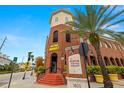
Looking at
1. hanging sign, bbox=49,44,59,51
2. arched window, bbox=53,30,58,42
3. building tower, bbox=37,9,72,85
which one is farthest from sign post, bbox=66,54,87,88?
arched window, bbox=53,30,58,42

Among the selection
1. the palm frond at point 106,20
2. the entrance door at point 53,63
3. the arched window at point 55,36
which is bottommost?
the entrance door at point 53,63

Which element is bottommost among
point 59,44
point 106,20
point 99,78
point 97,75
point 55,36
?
point 99,78

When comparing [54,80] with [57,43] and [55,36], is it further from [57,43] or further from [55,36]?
[55,36]

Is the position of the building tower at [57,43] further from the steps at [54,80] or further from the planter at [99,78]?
the planter at [99,78]

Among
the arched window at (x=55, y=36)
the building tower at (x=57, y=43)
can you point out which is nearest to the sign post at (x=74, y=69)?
the building tower at (x=57, y=43)

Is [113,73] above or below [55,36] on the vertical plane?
below

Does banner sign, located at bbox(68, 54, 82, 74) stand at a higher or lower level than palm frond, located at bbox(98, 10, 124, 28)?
lower

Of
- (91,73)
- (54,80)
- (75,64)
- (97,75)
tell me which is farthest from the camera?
(54,80)

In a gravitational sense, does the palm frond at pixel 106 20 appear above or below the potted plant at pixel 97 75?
above

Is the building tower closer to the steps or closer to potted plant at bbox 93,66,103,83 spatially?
the steps

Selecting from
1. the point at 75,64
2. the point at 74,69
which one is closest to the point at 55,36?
the point at 74,69

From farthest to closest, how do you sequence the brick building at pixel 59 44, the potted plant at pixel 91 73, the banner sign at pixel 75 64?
the brick building at pixel 59 44 < the potted plant at pixel 91 73 < the banner sign at pixel 75 64

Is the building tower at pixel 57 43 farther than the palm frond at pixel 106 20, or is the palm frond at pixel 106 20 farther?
the building tower at pixel 57 43
